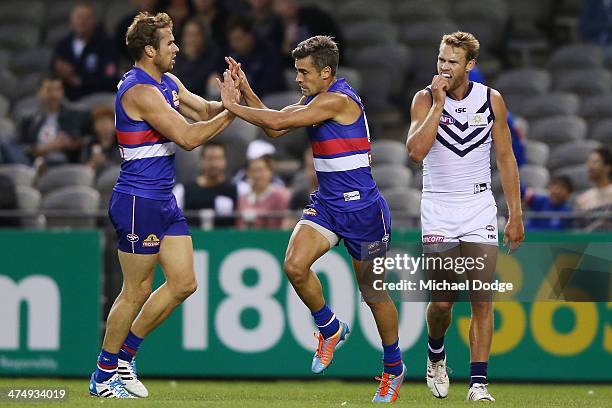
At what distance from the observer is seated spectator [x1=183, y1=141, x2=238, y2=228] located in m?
13.3

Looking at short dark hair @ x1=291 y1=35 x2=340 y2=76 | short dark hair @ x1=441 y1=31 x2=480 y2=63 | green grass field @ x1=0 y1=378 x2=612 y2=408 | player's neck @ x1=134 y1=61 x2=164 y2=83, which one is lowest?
green grass field @ x1=0 y1=378 x2=612 y2=408

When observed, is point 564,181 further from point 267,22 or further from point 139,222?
point 139,222

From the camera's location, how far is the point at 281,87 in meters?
15.9

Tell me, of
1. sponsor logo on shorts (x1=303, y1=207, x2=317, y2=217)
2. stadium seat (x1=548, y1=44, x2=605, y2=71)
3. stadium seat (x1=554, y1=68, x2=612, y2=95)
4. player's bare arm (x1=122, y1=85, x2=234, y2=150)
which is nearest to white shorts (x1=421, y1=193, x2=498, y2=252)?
sponsor logo on shorts (x1=303, y1=207, x2=317, y2=217)

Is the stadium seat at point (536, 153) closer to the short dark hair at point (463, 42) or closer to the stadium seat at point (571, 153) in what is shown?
the stadium seat at point (571, 153)

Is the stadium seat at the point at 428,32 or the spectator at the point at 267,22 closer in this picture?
the spectator at the point at 267,22

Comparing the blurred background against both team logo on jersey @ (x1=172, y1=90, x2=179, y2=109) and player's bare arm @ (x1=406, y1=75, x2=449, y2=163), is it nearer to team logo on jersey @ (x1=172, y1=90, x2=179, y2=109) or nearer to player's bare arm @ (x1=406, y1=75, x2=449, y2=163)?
player's bare arm @ (x1=406, y1=75, x2=449, y2=163)

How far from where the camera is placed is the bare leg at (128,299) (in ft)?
31.2

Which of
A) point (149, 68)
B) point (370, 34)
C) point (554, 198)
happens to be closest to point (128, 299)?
point (149, 68)

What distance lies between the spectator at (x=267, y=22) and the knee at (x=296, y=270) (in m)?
6.93

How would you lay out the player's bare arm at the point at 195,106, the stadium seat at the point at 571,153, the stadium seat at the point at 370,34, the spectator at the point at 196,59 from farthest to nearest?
the stadium seat at the point at 370,34
the spectator at the point at 196,59
the stadium seat at the point at 571,153
the player's bare arm at the point at 195,106

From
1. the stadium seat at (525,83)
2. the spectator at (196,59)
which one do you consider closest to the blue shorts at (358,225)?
the spectator at (196,59)

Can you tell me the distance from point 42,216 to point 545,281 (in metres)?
4.81

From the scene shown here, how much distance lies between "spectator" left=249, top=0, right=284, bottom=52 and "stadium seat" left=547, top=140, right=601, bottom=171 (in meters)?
3.48
